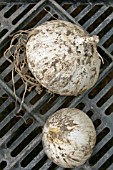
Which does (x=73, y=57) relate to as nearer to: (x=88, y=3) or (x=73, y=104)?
(x=73, y=104)

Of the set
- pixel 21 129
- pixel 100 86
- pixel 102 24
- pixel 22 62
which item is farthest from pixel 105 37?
pixel 21 129

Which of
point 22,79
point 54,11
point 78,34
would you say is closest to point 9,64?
point 22,79

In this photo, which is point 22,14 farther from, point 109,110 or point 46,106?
point 109,110

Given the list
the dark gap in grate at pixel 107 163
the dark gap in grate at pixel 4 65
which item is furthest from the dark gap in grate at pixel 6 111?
the dark gap in grate at pixel 107 163

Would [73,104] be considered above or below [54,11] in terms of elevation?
below

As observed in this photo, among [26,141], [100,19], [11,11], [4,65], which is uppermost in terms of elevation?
[11,11]

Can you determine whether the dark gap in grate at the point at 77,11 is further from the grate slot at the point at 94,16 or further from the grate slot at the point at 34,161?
the grate slot at the point at 34,161
